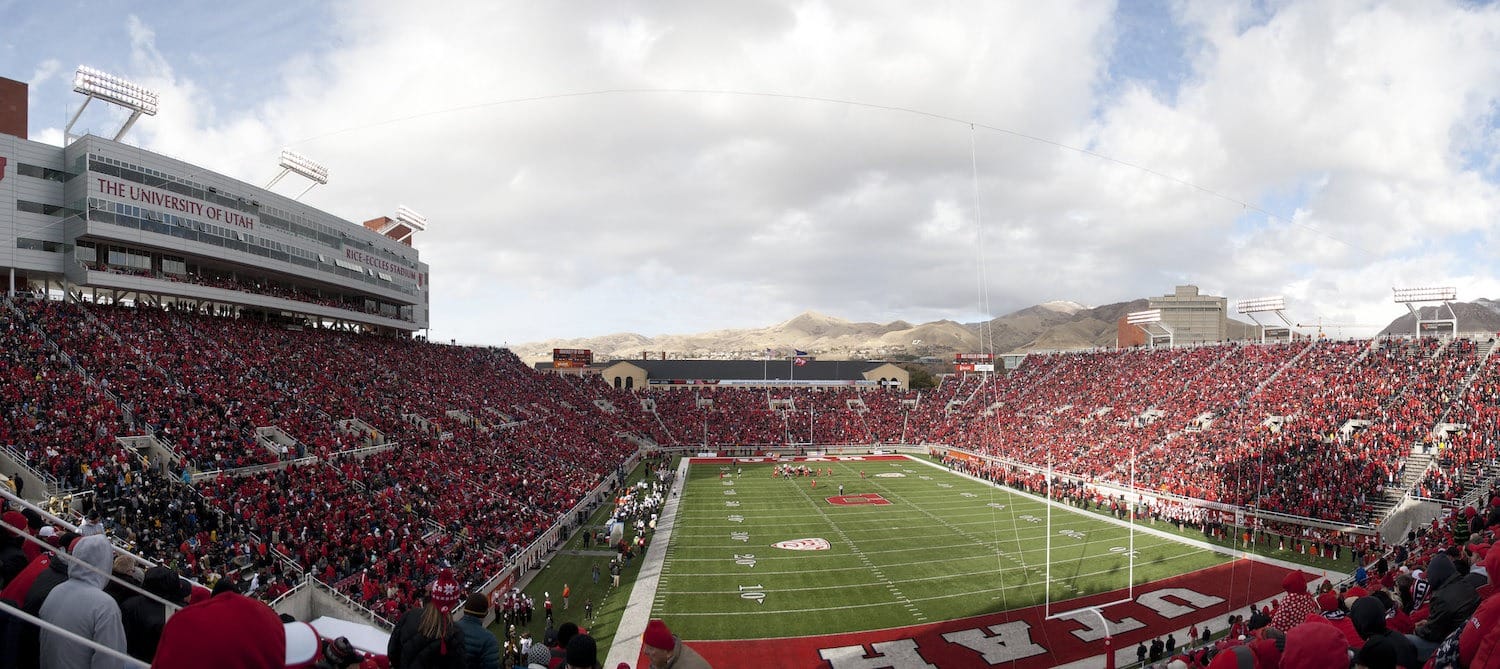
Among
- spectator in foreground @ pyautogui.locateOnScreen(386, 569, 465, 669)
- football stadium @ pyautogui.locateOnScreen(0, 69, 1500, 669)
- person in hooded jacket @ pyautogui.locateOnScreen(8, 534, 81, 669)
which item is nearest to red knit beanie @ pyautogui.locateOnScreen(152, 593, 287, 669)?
football stadium @ pyautogui.locateOnScreen(0, 69, 1500, 669)

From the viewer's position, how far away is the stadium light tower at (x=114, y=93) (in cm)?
3391

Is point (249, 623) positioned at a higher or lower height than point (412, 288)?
lower

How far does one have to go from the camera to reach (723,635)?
2016 centimetres

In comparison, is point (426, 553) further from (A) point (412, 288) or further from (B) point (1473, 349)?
(B) point (1473, 349)

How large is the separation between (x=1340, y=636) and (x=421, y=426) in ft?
127

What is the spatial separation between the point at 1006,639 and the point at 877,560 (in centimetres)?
846

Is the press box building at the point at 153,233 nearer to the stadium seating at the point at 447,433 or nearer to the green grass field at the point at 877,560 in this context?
the stadium seating at the point at 447,433

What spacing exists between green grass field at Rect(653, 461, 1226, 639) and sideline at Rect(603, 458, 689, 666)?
451 millimetres

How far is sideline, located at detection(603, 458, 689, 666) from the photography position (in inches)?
730

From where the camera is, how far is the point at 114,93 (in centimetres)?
3500

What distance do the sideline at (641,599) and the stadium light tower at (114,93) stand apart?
1364 inches

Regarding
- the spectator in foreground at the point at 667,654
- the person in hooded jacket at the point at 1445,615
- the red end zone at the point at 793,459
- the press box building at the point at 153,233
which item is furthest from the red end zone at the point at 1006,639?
the red end zone at the point at 793,459

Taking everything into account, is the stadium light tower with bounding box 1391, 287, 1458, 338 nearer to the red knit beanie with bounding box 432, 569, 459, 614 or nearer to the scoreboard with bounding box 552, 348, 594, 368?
the red knit beanie with bounding box 432, 569, 459, 614

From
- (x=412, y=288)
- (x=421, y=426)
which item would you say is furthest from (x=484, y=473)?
(x=412, y=288)
